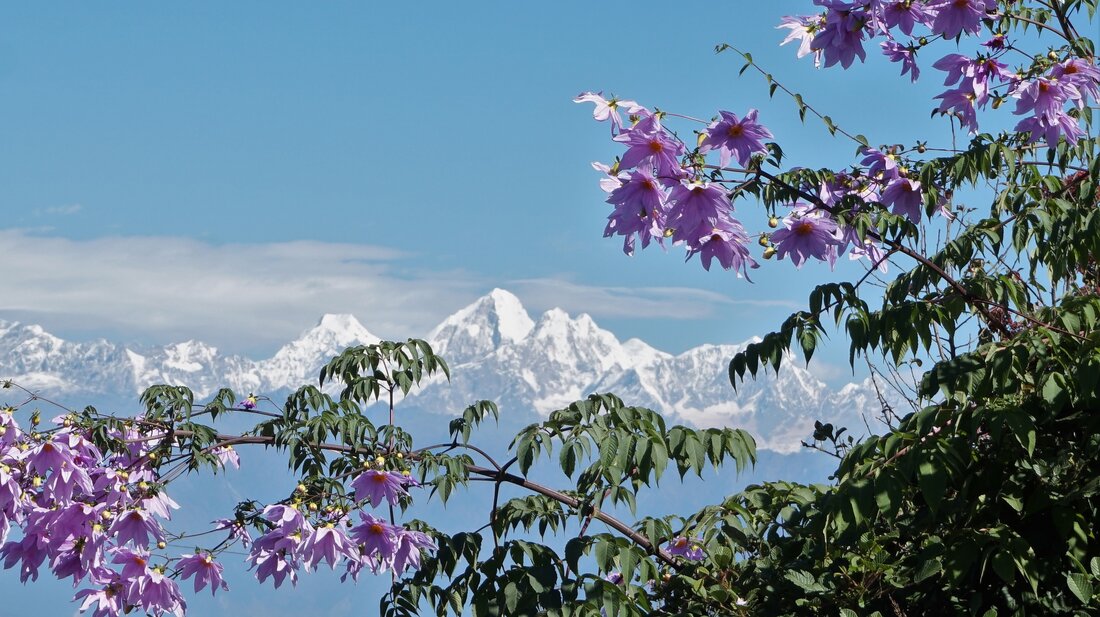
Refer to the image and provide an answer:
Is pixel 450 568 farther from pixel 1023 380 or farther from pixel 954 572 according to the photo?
pixel 1023 380

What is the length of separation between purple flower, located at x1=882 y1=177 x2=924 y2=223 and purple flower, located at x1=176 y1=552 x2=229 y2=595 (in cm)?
277

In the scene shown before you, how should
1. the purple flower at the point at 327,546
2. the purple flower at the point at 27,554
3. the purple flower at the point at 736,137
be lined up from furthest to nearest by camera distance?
the purple flower at the point at 27,554 < the purple flower at the point at 327,546 < the purple flower at the point at 736,137

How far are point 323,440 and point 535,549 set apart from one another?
1002 mm

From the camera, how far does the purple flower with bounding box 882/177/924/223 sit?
145 inches

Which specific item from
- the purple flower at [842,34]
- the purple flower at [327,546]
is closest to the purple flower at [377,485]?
the purple flower at [327,546]

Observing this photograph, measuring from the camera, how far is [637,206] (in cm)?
303

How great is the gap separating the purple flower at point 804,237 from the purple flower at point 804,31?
22.3 inches

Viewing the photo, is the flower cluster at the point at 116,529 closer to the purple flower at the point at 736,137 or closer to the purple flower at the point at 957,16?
the purple flower at the point at 736,137

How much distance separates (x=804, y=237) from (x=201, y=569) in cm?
255

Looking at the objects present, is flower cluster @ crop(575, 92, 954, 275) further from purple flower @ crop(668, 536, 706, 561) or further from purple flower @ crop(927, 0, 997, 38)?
purple flower @ crop(668, 536, 706, 561)

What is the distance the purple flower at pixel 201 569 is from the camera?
4.16 meters

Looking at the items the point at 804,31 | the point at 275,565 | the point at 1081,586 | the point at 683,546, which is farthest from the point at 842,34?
the point at 275,565

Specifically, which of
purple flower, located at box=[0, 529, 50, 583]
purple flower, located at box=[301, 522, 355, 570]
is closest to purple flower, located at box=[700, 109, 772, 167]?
purple flower, located at box=[301, 522, 355, 570]

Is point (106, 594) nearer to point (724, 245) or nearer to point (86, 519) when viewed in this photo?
point (86, 519)
